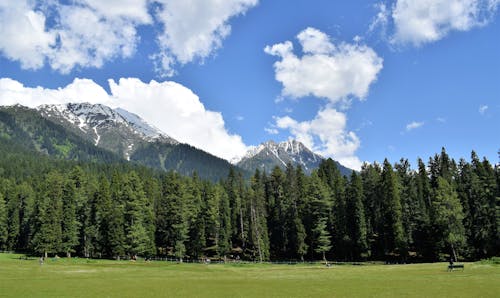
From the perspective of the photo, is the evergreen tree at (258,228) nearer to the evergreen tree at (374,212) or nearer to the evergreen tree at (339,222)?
the evergreen tree at (339,222)

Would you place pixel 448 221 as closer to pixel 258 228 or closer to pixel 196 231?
pixel 258 228

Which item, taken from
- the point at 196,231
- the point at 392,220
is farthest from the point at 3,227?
the point at 392,220

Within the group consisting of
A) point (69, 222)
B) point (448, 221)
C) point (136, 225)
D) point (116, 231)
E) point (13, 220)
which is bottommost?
point (448, 221)

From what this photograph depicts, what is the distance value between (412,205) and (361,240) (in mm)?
18520

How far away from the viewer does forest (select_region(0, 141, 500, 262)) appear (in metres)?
91.0

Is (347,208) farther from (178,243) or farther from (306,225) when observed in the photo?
(178,243)

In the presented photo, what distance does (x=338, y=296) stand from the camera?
31.2 m

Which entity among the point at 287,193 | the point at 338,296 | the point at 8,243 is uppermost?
the point at 287,193

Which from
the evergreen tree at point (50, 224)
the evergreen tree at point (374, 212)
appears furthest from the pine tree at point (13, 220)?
the evergreen tree at point (374, 212)

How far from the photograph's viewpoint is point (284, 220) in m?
114

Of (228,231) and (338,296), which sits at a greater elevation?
(228,231)

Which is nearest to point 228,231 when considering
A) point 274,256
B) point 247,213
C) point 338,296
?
point 247,213

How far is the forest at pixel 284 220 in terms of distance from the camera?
91.0m

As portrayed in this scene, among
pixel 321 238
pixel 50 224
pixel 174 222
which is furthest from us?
pixel 174 222
